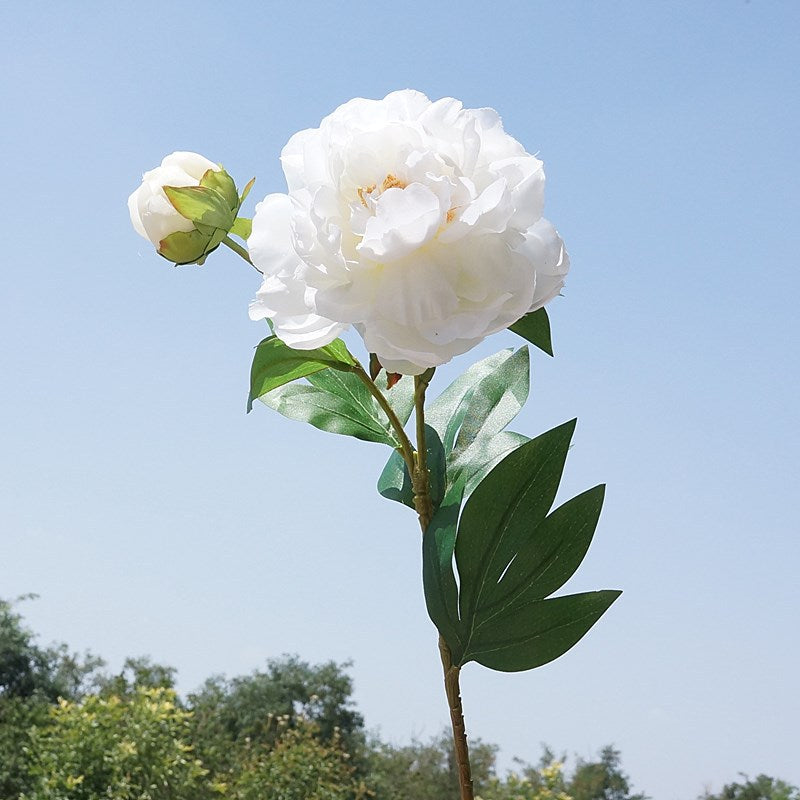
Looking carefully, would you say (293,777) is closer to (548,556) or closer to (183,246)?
(548,556)

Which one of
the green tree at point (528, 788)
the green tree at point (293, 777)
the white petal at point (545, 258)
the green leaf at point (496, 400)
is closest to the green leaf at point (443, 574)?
the green leaf at point (496, 400)

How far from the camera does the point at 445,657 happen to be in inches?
39.4

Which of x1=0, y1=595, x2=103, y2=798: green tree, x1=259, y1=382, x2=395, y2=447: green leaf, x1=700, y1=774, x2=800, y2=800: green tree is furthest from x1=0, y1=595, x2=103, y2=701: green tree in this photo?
x1=259, y1=382, x2=395, y2=447: green leaf

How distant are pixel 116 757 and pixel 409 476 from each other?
169 inches

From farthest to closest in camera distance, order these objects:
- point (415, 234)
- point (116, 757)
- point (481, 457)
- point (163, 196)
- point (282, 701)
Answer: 1. point (282, 701)
2. point (116, 757)
3. point (481, 457)
4. point (163, 196)
5. point (415, 234)

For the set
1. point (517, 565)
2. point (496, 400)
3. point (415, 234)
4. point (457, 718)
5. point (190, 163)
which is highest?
point (190, 163)

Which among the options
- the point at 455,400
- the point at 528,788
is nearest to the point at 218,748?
the point at 528,788

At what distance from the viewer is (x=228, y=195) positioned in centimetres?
94

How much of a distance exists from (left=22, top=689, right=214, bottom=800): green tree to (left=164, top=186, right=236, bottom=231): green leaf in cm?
444

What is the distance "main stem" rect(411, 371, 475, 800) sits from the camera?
96cm

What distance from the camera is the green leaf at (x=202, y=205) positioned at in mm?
910

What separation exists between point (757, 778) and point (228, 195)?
22.0 ft

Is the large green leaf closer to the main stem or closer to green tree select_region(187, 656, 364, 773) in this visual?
the main stem

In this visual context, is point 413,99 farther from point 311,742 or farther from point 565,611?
point 311,742
